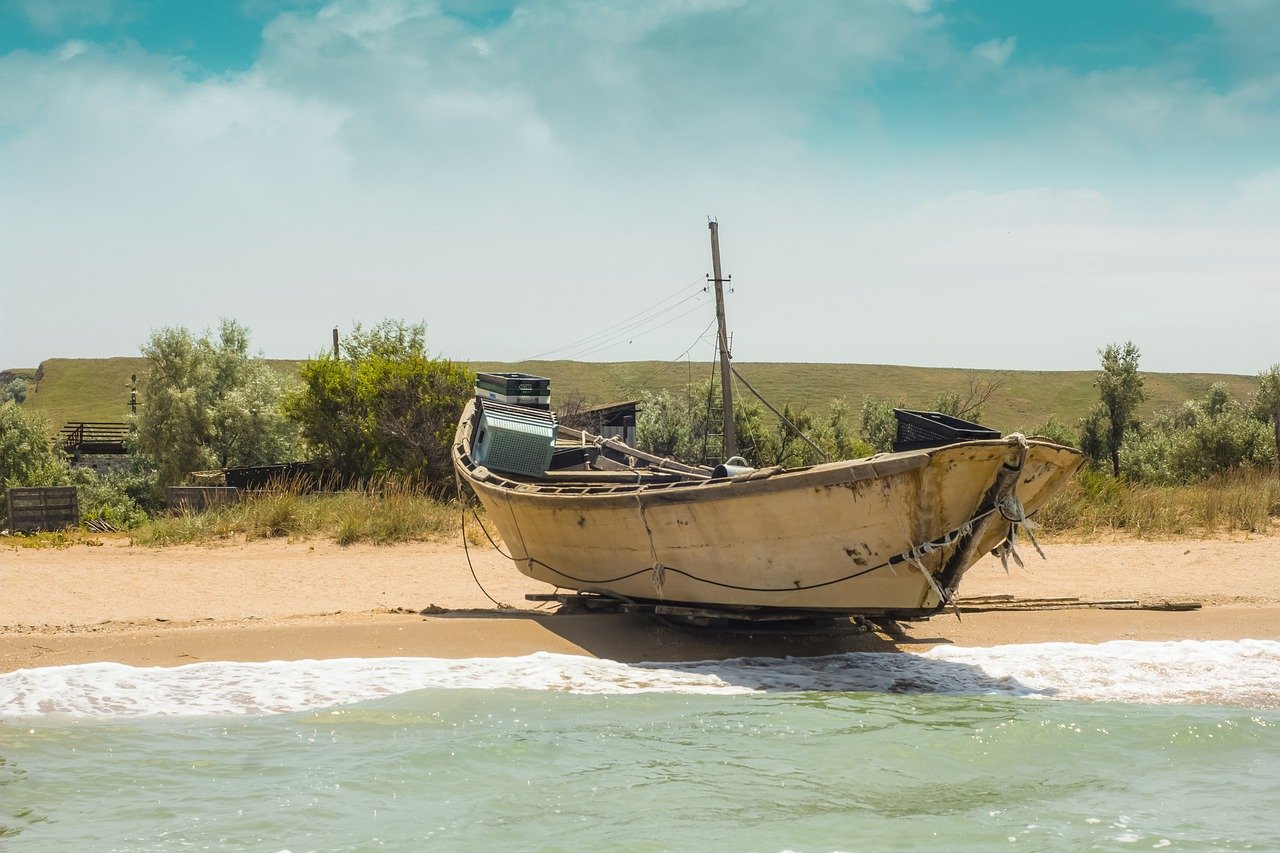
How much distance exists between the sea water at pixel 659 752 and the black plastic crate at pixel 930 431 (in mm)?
2149

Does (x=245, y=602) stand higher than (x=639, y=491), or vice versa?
(x=639, y=491)

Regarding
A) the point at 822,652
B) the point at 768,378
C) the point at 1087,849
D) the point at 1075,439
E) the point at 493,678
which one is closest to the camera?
the point at 1087,849

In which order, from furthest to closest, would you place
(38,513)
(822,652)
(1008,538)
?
(38,513) → (822,652) → (1008,538)

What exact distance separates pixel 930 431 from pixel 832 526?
1.17 meters

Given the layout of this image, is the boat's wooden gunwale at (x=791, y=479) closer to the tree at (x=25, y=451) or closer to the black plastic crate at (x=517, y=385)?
the black plastic crate at (x=517, y=385)

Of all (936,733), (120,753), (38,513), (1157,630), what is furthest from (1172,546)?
(38,513)

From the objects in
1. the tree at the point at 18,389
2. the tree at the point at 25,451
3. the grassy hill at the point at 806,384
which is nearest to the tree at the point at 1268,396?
the grassy hill at the point at 806,384

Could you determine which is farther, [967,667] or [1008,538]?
[967,667]

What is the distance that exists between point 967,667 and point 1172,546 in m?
7.63

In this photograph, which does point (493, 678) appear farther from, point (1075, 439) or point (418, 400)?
point (1075, 439)

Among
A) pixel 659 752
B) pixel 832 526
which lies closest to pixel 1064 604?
pixel 832 526

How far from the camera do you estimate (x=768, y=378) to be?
103500mm

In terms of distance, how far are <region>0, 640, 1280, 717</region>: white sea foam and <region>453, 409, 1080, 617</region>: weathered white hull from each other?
0.72m

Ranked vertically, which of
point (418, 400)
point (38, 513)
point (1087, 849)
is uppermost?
point (418, 400)
